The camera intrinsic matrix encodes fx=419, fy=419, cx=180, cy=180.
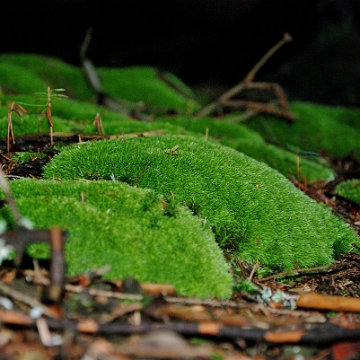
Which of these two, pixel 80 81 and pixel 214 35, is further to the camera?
pixel 214 35

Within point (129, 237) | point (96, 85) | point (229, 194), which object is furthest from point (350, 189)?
point (96, 85)

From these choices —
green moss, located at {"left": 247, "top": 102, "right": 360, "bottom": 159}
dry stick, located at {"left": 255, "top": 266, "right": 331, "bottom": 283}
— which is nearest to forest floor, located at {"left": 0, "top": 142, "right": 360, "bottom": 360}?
dry stick, located at {"left": 255, "top": 266, "right": 331, "bottom": 283}

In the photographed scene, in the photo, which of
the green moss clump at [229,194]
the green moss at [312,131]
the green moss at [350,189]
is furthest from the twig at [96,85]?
the green moss clump at [229,194]

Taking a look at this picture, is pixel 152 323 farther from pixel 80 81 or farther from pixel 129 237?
pixel 80 81

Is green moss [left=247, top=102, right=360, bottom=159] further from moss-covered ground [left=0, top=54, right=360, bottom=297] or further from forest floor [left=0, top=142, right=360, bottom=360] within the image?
forest floor [left=0, top=142, right=360, bottom=360]

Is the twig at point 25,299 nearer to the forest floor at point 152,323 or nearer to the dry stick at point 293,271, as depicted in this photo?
the forest floor at point 152,323
